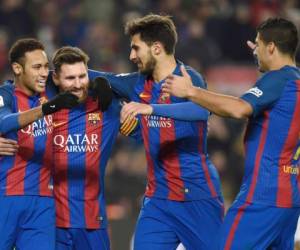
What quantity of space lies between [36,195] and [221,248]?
150 cm

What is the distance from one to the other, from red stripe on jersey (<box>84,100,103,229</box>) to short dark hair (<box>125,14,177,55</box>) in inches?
27.0

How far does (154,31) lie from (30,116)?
1325mm

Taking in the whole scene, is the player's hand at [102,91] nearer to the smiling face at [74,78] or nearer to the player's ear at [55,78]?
the smiling face at [74,78]

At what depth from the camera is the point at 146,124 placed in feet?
26.2

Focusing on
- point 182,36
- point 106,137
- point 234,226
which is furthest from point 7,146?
point 182,36

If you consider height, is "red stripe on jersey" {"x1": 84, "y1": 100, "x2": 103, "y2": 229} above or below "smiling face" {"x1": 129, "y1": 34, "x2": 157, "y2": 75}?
below

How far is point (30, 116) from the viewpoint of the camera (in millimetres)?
7305

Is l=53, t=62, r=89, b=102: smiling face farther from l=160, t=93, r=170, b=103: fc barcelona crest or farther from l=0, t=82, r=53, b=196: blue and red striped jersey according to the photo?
l=160, t=93, r=170, b=103: fc barcelona crest

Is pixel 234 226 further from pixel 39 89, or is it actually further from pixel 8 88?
pixel 8 88

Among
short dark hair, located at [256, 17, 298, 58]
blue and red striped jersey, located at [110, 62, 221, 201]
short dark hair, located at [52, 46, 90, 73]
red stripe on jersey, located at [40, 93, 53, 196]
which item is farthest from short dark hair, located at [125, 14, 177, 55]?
short dark hair, located at [256, 17, 298, 58]

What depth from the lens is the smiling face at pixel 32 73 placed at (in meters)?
7.88

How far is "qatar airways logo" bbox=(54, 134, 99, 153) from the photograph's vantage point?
801cm

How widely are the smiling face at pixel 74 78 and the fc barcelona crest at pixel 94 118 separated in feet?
0.62

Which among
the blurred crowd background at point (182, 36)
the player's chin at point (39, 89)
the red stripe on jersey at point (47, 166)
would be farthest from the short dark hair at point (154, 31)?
the blurred crowd background at point (182, 36)
